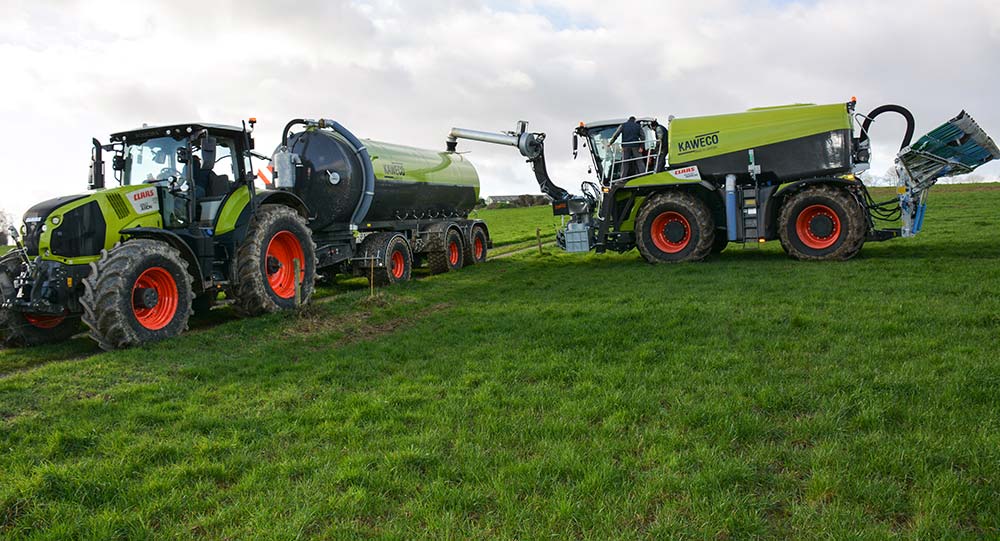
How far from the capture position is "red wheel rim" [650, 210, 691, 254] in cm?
1466

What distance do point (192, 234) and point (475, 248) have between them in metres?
9.39

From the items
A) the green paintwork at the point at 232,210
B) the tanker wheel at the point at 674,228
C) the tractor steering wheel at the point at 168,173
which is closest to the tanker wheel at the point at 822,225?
the tanker wheel at the point at 674,228

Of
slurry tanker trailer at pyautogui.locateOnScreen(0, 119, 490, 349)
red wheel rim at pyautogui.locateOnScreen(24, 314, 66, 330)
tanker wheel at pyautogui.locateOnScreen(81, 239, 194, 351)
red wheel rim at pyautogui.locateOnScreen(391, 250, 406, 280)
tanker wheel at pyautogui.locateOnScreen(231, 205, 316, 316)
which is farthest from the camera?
red wheel rim at pyautogui.locateOnScreen(391, 250, 406, 280)

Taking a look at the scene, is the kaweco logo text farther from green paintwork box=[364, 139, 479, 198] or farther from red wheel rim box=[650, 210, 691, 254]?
green paintwork box=[364, 139, 479, 198]

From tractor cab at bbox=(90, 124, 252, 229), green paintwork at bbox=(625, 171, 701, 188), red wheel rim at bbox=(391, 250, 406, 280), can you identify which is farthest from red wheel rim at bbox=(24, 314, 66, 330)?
green paintwork at bbox=(625, 171, 701, 188)

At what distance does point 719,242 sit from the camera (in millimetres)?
16156

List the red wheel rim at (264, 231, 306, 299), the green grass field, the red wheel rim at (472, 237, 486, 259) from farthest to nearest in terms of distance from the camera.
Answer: the red wheel rim at (472, 237, 486, 259) < the red wheel rim at (264, 231, 306, 299) < the green grass field

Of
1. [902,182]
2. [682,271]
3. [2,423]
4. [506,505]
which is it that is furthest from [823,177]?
[2,423]

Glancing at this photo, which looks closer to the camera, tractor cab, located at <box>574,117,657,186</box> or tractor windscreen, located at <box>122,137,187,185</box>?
tractor windscreen, located at <box>122,137,187,185</box>

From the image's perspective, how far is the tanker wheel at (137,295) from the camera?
25.0 ft

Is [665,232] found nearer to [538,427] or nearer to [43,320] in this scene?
[538,427]

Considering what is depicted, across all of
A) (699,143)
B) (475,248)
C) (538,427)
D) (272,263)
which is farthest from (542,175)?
(538,427)

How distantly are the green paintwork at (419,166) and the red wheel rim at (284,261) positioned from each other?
2927mm

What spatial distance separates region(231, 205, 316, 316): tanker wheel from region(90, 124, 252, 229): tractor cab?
0.69 meters
